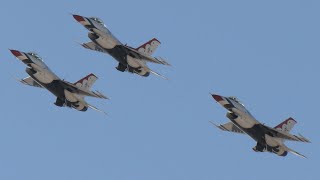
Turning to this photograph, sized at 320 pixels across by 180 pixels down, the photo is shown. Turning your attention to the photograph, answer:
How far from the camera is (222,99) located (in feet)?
634

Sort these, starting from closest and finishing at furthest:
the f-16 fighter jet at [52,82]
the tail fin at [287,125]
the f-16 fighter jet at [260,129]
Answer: the f-16 fighter jet at [260,129] < the f-16 fighter jet at [52,82] < the tail fin at [287,125]

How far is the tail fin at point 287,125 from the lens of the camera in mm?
198500

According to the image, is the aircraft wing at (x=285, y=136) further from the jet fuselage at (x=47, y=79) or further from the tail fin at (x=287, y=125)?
the jet fuselage at (x=47, y=79)

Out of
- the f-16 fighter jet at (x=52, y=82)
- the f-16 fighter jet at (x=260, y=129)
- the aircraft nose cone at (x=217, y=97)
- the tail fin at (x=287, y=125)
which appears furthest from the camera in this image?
the tail fin at (x=287, y=125)

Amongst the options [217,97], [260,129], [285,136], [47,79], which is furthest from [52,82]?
[285,136]

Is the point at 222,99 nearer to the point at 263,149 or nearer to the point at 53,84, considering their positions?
the point at 263,149

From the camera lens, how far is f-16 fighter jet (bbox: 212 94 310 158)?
193 meters

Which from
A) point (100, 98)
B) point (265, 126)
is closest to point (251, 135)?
point (265, 126)

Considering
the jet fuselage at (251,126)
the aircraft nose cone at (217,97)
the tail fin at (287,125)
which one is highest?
the tail fin at (287,125)

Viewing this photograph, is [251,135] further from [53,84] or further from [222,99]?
[53,84]

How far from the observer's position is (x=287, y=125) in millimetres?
198875

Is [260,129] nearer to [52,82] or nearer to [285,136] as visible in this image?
[285,136]

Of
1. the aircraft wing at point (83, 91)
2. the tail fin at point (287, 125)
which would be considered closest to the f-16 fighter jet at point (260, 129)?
the tail fin at point (287, 125)

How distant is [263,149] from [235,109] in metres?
9.43
